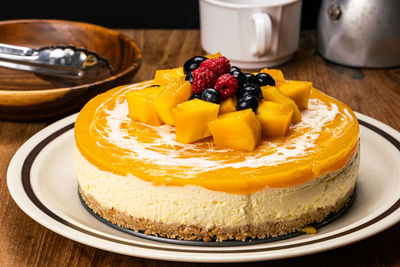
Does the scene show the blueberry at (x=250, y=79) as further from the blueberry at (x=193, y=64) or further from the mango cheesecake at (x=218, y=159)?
the blueberry at (x=193, y=64)

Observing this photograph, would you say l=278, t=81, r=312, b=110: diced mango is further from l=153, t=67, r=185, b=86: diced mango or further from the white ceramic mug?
the white ceramic mug

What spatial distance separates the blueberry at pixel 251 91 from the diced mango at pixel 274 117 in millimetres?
26

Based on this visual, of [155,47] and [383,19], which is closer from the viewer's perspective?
[383,19]

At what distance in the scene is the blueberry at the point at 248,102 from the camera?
4.67 feet

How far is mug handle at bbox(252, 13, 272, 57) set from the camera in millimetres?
2502

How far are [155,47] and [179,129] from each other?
5.65 feet

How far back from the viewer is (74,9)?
343 centimetres

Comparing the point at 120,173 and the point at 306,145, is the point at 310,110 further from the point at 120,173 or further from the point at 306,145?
the point at 120,173

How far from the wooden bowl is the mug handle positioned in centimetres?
52

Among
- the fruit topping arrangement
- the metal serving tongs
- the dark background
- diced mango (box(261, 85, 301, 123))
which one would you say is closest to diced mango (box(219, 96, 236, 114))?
the fruit topping arrangement

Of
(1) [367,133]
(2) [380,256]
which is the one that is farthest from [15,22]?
(2) [380,256]

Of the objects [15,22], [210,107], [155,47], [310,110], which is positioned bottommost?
[155,47]

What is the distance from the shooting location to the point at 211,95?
1.43m

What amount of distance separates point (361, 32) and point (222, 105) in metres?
1.39
